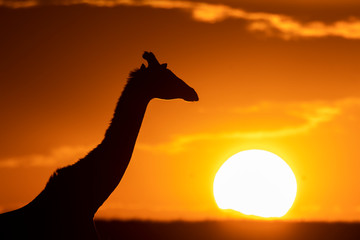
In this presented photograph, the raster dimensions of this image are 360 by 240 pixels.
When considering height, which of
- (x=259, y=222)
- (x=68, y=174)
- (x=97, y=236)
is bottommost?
(x=97, y=236)

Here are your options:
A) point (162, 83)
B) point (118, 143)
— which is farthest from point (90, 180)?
point (162, 83)

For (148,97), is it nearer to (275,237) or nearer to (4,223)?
(4,223)

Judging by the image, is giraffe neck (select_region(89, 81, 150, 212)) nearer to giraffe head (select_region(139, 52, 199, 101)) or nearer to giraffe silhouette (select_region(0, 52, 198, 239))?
giraffe silhouette (select_region(0, 52, 198, 239))

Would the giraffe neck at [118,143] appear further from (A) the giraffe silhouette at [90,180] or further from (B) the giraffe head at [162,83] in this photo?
(B) the giraffe head at [162,83]

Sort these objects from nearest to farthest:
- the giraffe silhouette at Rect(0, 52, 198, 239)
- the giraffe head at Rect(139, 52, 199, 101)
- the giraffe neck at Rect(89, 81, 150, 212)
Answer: the giraffe silhouette at Rect(0, 52, 198, 239), the giraffe neck at Rect(89, 81, 150, 212), the giraffe head at Rect(139, 52, 199, 101)

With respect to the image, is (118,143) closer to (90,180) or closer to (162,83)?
(90,180)

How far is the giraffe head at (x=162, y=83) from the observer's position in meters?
19.0

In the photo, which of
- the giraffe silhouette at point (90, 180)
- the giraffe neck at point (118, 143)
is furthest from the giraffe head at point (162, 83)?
the giraffe neck at point (118, 143)

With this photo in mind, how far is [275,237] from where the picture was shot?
31547 millimetres

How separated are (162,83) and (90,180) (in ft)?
8.70

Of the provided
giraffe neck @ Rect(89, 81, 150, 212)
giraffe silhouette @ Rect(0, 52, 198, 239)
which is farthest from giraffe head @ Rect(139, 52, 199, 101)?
giraffe neck @ Rect(89, 81, 150, 212)

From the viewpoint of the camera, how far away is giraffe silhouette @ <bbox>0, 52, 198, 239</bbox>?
17250 millimetres

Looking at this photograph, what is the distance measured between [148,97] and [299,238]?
1435cm

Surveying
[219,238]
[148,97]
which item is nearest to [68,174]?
[148,97]
